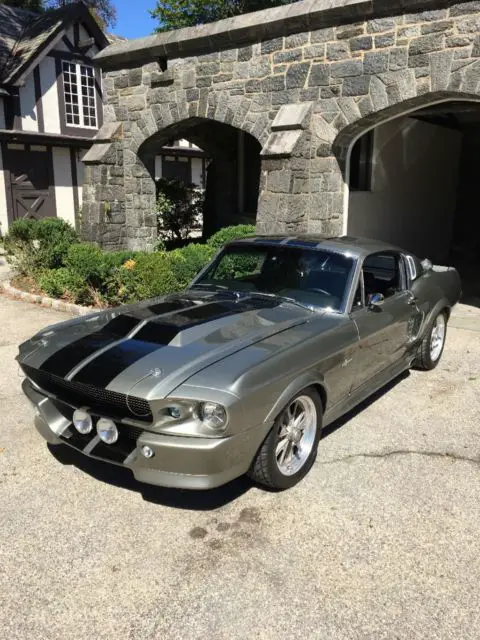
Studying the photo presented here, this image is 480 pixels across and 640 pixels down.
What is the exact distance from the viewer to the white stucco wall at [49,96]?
1834 centimetres

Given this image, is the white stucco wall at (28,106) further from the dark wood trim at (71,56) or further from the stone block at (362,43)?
the stone block at (362,43)

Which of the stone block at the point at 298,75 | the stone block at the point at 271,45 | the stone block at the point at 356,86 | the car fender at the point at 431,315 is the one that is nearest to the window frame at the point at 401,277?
the car fender at the point at 431,315

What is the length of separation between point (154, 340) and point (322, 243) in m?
1.88

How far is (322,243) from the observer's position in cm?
468

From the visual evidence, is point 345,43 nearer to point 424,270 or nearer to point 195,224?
point 424,270

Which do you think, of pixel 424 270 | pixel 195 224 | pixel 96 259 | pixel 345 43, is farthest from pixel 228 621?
pixel 195 224

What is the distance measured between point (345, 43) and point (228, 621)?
324 inches

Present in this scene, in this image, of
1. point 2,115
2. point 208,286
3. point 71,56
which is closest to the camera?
point 208,286

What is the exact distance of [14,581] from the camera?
2.75 meters

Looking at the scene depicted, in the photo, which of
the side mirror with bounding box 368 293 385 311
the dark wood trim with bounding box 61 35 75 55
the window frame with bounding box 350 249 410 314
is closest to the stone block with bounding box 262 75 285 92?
the window frame with bounding box 350 249 410 314

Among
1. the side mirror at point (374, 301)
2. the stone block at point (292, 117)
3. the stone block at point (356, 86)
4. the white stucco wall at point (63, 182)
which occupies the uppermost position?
the stone block at point (356, 86)

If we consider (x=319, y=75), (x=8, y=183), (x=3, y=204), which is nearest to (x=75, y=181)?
(x=8, y=183)

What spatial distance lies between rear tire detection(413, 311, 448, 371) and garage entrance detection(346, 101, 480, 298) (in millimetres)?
4153

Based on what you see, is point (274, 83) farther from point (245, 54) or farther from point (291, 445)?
point (291, 445)
